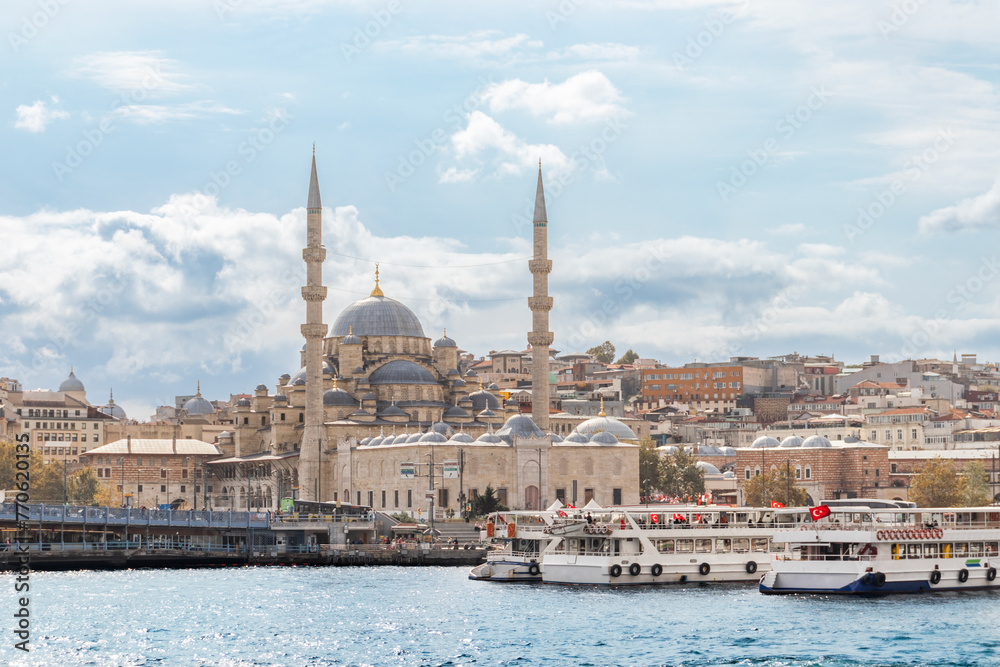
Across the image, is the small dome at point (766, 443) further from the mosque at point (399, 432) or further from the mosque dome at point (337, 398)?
the mosque dome at point (337, 398)

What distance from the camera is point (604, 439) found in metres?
87.0

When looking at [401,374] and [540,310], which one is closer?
[540,310]

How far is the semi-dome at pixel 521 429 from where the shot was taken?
83.4 metres

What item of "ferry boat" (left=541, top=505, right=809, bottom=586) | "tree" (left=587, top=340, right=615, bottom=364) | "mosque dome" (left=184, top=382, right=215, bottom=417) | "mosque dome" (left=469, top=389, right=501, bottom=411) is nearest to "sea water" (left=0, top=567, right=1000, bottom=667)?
"ferry boat" (left=541, top=505, right=809, bottom=586)

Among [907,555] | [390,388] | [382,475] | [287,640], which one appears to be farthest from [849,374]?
[287,640]

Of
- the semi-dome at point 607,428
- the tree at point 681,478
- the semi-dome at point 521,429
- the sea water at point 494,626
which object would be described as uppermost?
the semi-dome at point 607,428

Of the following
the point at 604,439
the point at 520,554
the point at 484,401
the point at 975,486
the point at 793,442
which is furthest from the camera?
the point at 793,442

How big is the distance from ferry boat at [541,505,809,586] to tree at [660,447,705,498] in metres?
42.5

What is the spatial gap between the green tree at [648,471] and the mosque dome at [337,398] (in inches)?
648

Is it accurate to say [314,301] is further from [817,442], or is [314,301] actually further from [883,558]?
[883,558]

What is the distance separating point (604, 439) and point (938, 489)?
1681 centimetres

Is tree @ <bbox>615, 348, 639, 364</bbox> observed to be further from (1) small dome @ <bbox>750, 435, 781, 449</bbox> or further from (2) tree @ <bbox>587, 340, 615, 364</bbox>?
(1) small dome @ <bbox>750, 435, 781, 449</bbox>

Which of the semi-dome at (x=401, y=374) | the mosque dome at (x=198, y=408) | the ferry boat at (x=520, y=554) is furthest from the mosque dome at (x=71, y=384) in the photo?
the ferry boat at (x=520, y=554)

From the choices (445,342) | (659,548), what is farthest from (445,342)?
(659,548)
